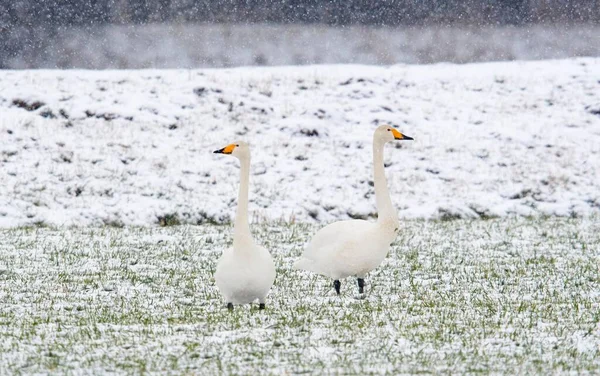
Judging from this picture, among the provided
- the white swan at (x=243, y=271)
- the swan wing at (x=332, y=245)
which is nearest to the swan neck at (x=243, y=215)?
the white swan at (x=243, y=271)

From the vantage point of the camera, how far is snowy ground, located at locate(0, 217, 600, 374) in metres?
6.07

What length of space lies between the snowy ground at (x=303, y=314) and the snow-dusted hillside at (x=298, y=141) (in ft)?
21.0

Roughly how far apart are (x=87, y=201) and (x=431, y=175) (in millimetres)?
7636

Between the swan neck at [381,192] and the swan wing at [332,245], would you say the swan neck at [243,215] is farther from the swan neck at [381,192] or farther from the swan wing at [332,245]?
the swan neck at [381,192]

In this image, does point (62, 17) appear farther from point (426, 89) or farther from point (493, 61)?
point (493, 61)

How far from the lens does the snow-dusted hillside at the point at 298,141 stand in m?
20.6

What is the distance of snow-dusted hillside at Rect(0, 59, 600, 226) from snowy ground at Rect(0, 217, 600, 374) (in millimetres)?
6404

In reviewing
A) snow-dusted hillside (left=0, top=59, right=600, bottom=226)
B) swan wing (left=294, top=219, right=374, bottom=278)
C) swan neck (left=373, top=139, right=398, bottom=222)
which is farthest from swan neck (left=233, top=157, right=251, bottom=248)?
snow-dusted hillside (left=0, top=59, right=600, bottom=226)

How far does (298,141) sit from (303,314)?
1661 centimetres

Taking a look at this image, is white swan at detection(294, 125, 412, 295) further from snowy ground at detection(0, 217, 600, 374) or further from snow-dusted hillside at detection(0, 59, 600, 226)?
snow-dusted hillside at detection(0, 59, 600, 226)

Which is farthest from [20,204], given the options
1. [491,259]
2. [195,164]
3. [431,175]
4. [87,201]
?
[491,259]

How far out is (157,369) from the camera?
581cm

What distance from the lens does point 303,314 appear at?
7867mm

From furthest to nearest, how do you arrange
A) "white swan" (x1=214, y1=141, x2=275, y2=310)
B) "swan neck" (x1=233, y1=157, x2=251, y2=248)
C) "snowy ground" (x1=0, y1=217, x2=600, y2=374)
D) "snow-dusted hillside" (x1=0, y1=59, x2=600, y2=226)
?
"snow-dusted hillside" (x1=0, y1=59, x2=600, y2=226)
"swan neck" (x1=233, y1=157, x2=251, y2=248)
"white swan" (x1=214, y1=141, x2=275, y2=310)
"snowy ground" (x1=0, y1=217, x2=600, y2=374)
